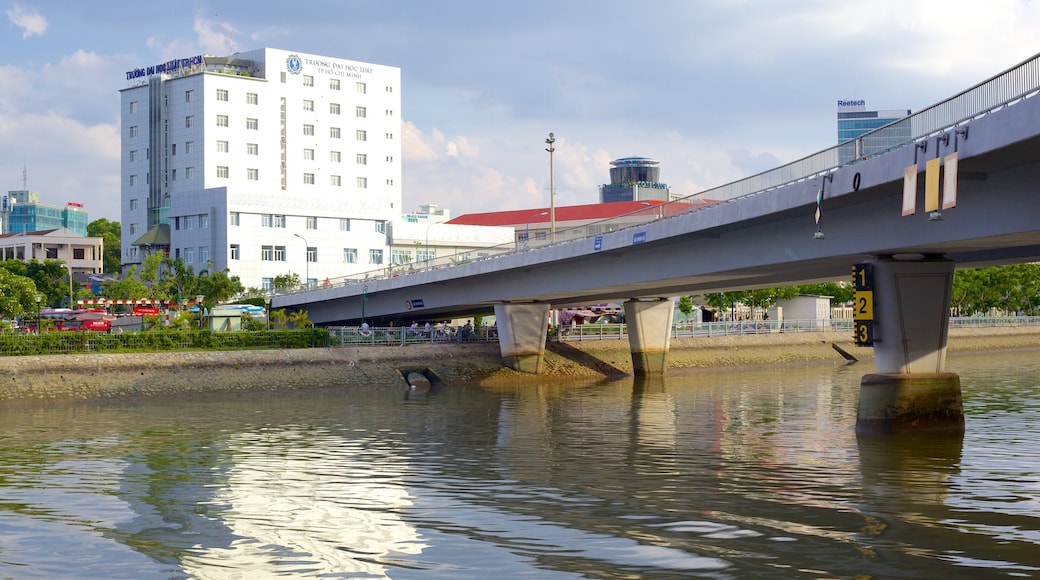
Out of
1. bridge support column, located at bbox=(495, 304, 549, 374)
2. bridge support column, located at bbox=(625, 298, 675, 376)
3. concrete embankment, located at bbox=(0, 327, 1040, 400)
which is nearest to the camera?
concrete embankment, located at bbox=(0, 327, 1040, 400)

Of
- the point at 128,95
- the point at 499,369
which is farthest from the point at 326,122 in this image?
the point at 499,369

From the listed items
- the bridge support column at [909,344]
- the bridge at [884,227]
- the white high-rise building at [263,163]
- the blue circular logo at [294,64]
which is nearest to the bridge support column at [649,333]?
the bridge at [884,227]

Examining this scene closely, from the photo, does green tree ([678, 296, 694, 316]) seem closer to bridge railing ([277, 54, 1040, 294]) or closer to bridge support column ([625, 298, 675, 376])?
bridge support column ([625, 298, 675, 376])

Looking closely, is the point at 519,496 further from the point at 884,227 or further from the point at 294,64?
the point at 294,64

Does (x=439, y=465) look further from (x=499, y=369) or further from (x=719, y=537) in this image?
(x=499, y=369)

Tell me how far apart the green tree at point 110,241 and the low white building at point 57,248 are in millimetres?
6420

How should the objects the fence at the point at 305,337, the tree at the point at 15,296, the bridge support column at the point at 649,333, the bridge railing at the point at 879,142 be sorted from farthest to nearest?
1. the bridge support column at the point at 649,333
2. the tree at the point at 15,296
3. the fence at the point at 305,337
4. the bridge railing at the point at 879,142

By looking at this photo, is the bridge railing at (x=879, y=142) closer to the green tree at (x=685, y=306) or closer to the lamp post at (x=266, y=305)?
the lamp post at (x=266, y=305)

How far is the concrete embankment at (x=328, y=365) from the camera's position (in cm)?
5375

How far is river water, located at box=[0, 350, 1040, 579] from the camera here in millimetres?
17562

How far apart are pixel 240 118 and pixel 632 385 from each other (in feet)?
270

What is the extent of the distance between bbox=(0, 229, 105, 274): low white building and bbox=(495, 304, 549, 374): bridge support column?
94.0m

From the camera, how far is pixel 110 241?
7092 inches

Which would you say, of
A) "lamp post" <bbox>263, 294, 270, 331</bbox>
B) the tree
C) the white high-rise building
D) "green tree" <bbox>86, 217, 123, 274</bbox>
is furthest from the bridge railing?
"green tree" <bbox>86, 217, 123, 274</bbox>
